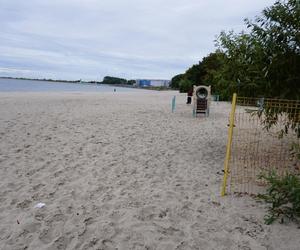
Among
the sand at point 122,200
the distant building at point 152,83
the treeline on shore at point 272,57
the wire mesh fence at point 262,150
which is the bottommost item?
the sand at point 122,200

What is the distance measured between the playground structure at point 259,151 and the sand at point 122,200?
1.17 ft

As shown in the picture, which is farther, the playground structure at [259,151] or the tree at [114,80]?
the tree at [114,80]

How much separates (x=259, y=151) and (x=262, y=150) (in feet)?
0.46

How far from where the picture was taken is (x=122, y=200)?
427 cm

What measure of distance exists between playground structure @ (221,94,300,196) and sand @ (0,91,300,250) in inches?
14.1

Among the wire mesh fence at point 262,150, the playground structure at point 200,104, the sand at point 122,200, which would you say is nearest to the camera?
the sand at point 122,200

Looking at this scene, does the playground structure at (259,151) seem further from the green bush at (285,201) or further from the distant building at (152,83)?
the distant building at (152,83)

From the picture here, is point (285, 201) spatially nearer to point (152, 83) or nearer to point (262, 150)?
point (262, 150)

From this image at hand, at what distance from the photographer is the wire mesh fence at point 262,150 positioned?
16.5ft

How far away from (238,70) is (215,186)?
8.60ft

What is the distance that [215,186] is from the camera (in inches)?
193

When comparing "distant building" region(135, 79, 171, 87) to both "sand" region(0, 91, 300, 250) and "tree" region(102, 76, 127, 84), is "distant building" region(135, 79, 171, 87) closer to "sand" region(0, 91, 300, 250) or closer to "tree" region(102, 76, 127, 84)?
"tree" region(102, 76, 127, 84)

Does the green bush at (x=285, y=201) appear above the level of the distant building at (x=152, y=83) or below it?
below

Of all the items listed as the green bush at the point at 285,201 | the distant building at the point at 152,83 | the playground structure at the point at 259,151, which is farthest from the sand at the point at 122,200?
the distant building at the point at 152,83
